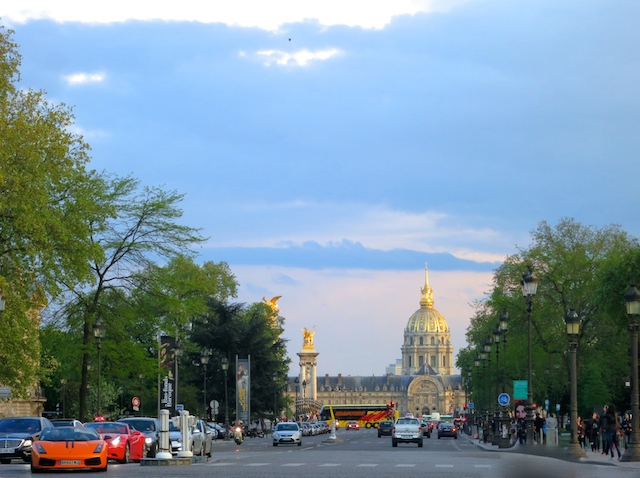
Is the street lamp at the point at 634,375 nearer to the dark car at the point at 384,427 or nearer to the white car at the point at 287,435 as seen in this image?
the white car at the point at 287,435

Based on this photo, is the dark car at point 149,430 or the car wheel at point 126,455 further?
the dark car at point 149,430

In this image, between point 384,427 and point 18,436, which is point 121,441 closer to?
point 18,436

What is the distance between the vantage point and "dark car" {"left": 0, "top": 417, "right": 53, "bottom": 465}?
113 ft

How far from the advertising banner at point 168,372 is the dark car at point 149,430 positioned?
825 inches

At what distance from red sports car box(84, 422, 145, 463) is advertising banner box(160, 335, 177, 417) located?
2352 centimetres

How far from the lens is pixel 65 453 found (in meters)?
26.2

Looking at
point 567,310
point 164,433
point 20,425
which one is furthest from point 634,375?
point 567,310

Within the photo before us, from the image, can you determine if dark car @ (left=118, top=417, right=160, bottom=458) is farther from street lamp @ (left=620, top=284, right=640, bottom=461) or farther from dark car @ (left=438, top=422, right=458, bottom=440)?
dark car @ (left=438, top=422, right=458, bottom=440)

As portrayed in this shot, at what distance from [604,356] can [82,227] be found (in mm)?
49548

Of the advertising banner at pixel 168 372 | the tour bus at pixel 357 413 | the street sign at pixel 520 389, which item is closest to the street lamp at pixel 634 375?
the street sign at pixel 520 389

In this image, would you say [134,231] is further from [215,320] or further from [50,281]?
[215,320]

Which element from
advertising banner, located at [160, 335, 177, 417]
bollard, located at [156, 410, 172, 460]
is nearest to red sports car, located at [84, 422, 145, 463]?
bollard, located at [156, 410, 172, 460]

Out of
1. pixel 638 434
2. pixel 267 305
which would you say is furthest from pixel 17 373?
pixel 267 305

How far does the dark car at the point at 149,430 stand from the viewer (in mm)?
36688
